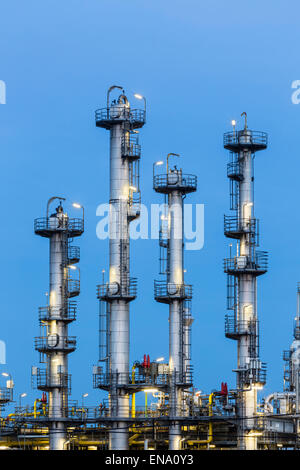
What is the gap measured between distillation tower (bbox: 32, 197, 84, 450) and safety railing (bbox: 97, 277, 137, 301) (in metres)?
6.05

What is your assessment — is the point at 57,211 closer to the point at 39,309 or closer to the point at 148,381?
the point at 39,309

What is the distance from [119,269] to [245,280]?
27.1 ft

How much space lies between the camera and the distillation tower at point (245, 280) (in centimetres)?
6994

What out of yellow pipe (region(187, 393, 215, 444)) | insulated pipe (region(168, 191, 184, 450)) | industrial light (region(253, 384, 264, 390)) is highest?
insulated pipe (region(168, 191, 184, 450))

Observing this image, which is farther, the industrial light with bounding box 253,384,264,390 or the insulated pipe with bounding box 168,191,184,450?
the insulated pipe with bounding box 168,191,184,450

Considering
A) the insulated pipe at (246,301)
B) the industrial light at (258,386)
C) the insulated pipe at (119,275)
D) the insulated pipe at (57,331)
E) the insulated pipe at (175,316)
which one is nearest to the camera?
the insulated pipe at (246,301)

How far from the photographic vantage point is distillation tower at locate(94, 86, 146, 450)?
70625 mm

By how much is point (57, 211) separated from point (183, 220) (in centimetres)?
1002

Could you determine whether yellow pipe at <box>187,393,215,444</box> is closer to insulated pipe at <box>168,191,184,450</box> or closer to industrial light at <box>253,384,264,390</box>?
insulated pipe at <box>168,191,184,450</box>

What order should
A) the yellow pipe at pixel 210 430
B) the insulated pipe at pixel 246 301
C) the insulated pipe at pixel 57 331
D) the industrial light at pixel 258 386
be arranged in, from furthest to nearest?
the insulated pipe at pixel 57 331
the yellow pipe at pixel 210 430
the industrial light at pixel 258 386
the insulated pipe at pixel 246 301

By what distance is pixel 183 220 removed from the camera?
75.8m

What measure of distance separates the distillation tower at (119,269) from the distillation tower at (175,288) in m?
2.79

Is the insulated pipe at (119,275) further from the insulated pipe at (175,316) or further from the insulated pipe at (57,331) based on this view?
the insulated pipe at (57,331)
